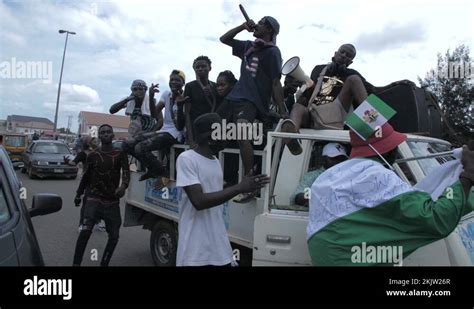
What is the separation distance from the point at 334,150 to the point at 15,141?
2275cm

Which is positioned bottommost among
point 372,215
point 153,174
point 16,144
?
point 372,215

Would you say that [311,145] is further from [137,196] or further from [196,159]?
[137,196]

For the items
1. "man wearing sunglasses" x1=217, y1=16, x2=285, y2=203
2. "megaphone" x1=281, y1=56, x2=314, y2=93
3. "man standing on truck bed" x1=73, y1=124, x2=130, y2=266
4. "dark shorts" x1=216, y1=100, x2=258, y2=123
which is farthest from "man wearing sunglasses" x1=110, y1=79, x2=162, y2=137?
"megaphone" x1=281, y1=56, x2=314, y2=93

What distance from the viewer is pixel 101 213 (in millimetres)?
4961

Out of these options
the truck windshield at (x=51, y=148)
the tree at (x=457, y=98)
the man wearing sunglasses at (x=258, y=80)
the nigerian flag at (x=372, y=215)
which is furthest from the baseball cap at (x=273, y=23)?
the truck windshield at (x=51, y=148)

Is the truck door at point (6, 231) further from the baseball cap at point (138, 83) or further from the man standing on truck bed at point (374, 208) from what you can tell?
the baseball cap at point (138, 83)

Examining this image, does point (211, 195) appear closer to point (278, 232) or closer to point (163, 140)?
point (278, 232)

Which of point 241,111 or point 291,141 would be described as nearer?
point 291,141

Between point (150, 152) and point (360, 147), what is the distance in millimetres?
3384

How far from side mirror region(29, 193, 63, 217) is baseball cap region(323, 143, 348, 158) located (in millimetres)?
2183

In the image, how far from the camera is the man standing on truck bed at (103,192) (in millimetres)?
4887

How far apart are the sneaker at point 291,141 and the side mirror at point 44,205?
6.28 feet

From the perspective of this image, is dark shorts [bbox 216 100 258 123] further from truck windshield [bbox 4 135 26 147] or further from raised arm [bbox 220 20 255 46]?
truck windshield [bbox 4 135 26 147]

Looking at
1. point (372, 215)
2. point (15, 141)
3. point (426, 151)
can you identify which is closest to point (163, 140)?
point (426, 151)
